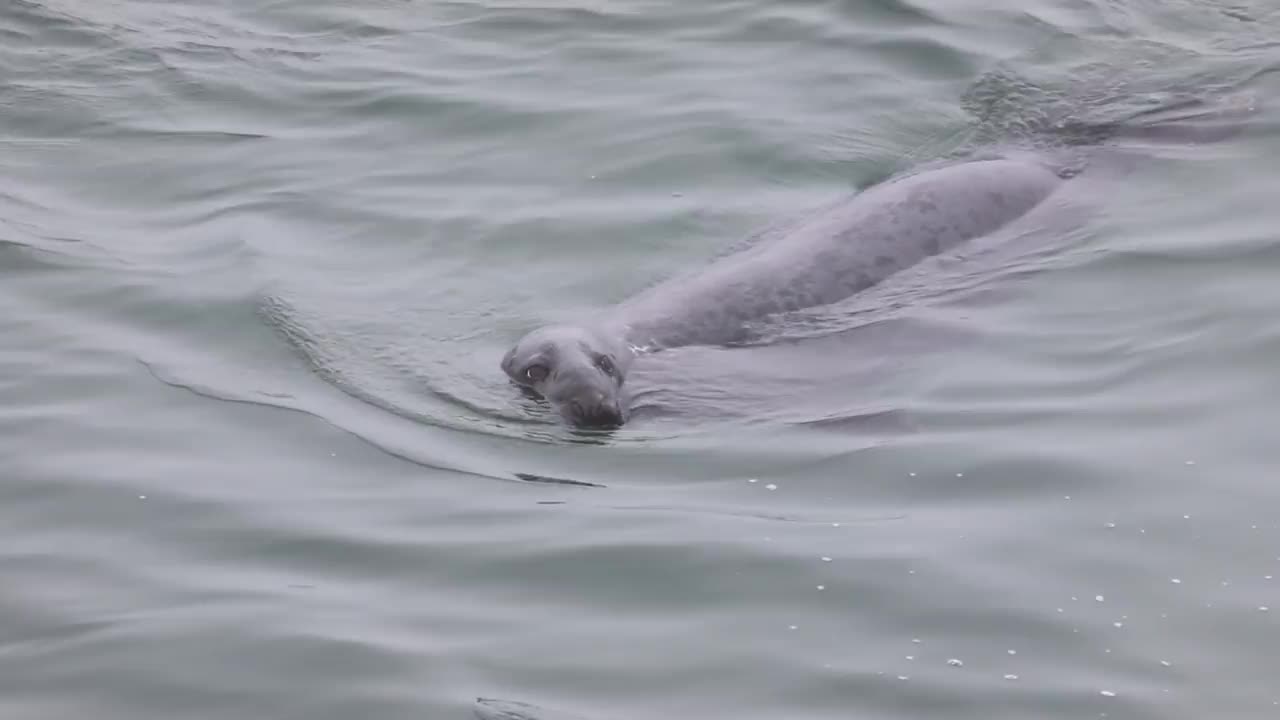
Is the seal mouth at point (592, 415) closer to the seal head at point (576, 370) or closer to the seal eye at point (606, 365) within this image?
the seal head at point (576, 370)

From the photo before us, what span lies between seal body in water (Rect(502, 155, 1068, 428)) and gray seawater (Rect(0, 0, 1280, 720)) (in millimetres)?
162

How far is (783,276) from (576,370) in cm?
133

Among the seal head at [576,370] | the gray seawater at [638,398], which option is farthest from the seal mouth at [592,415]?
the gray seawater at [638,398]

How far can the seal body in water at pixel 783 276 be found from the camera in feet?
22.6

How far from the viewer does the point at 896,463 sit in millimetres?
6250

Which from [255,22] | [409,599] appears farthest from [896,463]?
[255,22]

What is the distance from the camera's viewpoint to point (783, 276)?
7.75 m

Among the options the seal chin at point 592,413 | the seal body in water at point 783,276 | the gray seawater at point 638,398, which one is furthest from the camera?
the seal body in water at point 783,276

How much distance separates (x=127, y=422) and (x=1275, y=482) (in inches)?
Result: 161

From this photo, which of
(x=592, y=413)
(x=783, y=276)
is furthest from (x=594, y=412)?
(x=783, y=276)

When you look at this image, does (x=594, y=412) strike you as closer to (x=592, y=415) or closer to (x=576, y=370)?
(x=592, y=415)

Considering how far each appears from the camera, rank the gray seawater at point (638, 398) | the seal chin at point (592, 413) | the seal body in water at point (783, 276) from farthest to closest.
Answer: the seal body in water at point (783, 276) → the seal chin at point (592, 413) → the gray seawater at point (638, 398)

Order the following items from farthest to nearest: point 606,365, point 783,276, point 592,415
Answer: point 783,276 → point 606,365 → point 592,415

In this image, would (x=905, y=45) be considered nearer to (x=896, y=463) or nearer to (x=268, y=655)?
(x=896, y=463)
